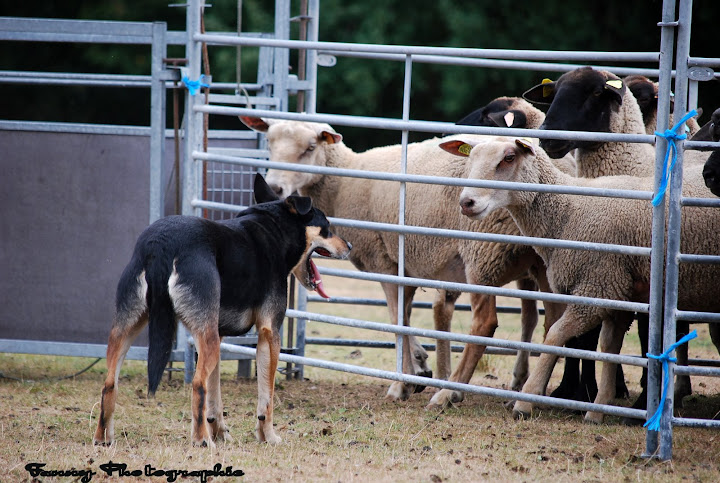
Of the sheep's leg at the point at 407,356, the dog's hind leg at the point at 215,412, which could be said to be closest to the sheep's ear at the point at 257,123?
the sheep's leg at the point at 407,356

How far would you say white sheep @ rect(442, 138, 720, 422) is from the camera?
5.51 meters

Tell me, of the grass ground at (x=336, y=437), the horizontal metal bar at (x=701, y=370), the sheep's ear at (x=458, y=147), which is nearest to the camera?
the grass ground at (x=336, y=437)

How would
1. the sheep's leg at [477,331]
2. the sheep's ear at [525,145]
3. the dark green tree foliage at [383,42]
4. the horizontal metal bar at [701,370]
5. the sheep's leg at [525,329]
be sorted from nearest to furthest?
the horizontal metal bar at [701,370] < the sheep's ear at [525,145] < the sheep's leg at [477,331] < the sheep's leg at [525,329] < the dark green tree foliage at [383,42]

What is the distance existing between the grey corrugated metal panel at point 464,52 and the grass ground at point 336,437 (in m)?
2.17

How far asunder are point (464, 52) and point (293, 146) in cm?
197

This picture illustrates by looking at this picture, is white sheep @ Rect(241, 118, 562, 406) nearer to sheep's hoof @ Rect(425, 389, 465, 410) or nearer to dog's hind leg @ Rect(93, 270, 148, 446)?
sheep's hoof @ Rect(425, 389, 465, 410)

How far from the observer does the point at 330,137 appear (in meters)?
7.12

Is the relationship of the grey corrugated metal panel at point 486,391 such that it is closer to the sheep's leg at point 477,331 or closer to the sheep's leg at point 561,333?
the sheep's leg at point 561,333

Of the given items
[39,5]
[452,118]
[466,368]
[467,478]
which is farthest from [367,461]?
[39,5]

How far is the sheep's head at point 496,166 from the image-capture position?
5.59 meters

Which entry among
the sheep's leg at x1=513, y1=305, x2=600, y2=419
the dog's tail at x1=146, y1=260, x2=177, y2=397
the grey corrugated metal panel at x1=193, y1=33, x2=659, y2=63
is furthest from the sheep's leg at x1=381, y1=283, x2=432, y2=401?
the dog's tail at x1=146, y1=260, x2=177, y2=397

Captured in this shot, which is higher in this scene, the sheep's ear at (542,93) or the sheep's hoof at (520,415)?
the sheep's ear at (542,93)

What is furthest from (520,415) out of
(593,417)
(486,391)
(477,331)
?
(477,331)

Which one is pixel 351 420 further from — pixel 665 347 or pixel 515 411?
pixel 665 347
